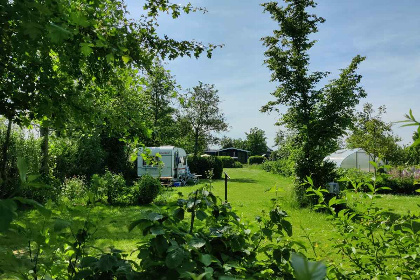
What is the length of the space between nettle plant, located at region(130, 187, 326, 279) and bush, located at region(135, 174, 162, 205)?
10.1 metres

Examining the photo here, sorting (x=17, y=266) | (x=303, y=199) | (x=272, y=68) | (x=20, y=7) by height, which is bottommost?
(x=303, y=199)

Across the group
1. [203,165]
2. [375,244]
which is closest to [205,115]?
[203,165]

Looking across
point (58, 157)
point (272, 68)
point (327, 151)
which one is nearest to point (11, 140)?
point (58, 157)

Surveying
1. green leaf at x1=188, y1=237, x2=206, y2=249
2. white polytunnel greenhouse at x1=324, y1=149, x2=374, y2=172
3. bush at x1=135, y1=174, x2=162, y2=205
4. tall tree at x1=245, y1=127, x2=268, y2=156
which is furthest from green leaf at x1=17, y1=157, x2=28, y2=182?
tall tree at x1=245, y1=127, x2=268, y2=156

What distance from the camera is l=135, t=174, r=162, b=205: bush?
11523 millimetres

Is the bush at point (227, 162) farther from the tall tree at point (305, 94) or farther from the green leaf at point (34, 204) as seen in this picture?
the green leaf at point (34, 204)

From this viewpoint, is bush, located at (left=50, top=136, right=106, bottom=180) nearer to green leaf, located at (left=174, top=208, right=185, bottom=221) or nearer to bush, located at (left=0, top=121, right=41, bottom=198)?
bush, located at (left=0, top=121, right=41, bottom=198)

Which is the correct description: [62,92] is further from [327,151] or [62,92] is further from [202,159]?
[202,159]

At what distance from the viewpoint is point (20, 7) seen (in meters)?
1.52

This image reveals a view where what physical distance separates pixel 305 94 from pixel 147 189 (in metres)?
6.69

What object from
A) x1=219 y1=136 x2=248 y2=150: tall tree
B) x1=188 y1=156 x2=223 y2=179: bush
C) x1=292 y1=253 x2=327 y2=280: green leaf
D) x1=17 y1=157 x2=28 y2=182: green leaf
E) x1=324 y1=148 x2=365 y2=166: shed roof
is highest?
x1=219 y1=136 x2=248 y2=150: tall tree

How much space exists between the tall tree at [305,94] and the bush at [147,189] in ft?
16.5

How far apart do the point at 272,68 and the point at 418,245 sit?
10506 millimetres

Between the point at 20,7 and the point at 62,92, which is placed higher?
the point at 20,7
